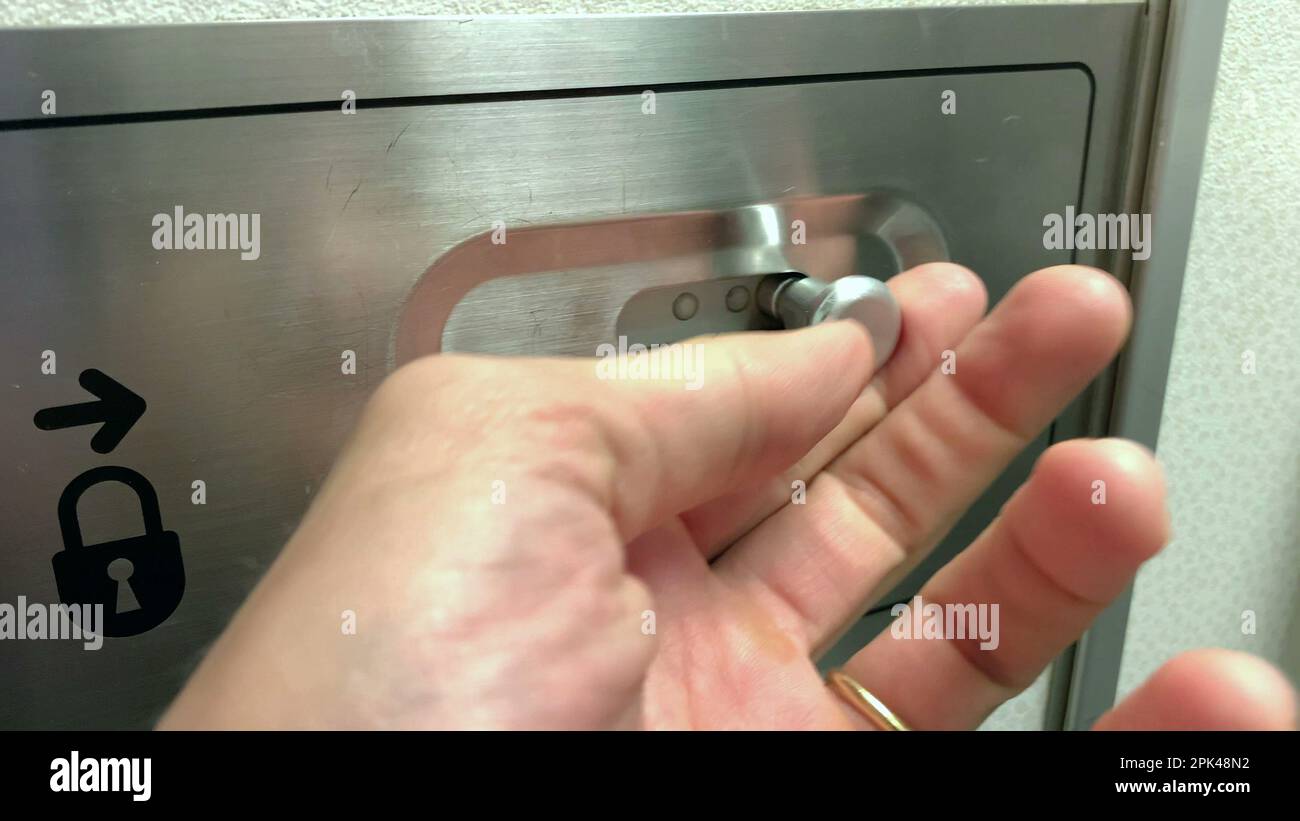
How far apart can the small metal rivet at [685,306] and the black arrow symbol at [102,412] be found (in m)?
0.20

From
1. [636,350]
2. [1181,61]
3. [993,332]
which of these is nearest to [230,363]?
[636,350]

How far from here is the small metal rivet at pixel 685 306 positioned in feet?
1.13

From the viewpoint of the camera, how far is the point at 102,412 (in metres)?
0.27

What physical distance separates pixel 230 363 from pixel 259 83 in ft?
0.30

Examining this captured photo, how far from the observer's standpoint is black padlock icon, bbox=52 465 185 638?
0.91 feet

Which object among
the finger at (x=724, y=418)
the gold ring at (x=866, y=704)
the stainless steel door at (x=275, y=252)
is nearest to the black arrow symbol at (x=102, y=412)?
the stainless steel door at (x=275, y=252)

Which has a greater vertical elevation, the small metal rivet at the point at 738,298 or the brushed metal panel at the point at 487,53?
the brushed metal panel at the point at 487,53

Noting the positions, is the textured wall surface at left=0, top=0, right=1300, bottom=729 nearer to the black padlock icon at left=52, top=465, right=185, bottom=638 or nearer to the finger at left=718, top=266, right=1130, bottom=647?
the finger at left=718, top=266, right=1130, bottom=647

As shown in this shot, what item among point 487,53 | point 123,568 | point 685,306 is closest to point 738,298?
point 685,306

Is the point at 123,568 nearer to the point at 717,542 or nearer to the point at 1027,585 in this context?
the point at 717,542

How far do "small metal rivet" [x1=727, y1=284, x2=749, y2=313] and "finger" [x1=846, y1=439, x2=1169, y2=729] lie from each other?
0.44ft

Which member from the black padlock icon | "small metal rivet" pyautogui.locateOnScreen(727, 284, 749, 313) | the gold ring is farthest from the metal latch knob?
the black padlock icon

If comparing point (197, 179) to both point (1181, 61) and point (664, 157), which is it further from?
point (1181, 61)

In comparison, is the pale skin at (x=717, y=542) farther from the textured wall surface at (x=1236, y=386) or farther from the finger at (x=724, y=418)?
the textured wall surface at (x=1236, y=386)
